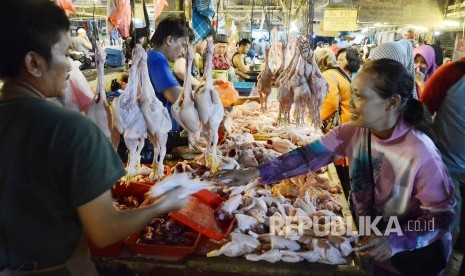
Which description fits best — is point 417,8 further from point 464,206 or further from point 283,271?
point 283,271

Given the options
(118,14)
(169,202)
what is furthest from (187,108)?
(118,14)

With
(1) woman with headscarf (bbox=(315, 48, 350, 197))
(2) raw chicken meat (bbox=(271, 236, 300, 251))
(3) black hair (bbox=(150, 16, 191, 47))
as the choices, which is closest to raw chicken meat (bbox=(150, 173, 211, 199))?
→ (2) raw chicken meat (bbox=(271, 236, 300, 251))

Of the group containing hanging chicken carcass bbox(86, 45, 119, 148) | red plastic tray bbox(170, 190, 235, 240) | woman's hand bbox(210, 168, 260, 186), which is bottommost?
red plastic tray bbox(170, 190, 235, 240)

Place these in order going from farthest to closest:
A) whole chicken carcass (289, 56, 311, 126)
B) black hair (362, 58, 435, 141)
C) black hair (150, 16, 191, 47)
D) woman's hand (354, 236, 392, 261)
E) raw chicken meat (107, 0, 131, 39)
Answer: raw chicken meat (107, 0, 131, 39) < black hair (150, 16, 191, 47) < whole chicken carcass (289, 56, 311, 126) < black hair (362, 58, 435, 141) < woman's hand (354, 236, 392, 261)

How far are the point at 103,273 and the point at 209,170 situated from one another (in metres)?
1.22

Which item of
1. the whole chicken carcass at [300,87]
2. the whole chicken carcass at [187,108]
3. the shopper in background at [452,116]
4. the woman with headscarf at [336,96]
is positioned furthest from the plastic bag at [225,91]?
the shopper in background at [452,116]

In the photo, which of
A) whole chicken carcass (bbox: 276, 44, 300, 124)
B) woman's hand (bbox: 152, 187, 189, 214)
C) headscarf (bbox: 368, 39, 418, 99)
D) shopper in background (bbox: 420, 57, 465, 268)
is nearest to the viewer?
woman's hand (bbox: 152, 187, 189, 214)

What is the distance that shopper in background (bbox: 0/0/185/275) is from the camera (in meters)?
1.30

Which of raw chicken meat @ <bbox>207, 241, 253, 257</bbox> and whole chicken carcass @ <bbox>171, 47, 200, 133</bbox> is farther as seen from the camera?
whole chicken carcass @ <bbox>171, 47, 200, 133</bbox>

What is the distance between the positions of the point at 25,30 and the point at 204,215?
1677 millimetres

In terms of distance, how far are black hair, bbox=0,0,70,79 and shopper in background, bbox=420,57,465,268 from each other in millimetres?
3239

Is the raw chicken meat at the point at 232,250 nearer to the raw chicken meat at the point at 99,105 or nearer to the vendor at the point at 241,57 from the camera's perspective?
the raw chicken meat at the point at 99,105

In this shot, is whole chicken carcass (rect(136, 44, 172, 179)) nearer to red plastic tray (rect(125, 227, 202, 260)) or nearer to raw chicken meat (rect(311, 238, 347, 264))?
red plastic tray (rect(125, 227, 202, 260))

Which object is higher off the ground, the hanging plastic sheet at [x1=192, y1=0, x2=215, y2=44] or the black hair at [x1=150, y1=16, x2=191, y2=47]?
the hanging plastic sheet at [x1=192, y1=0, x2=215, y2=44]
